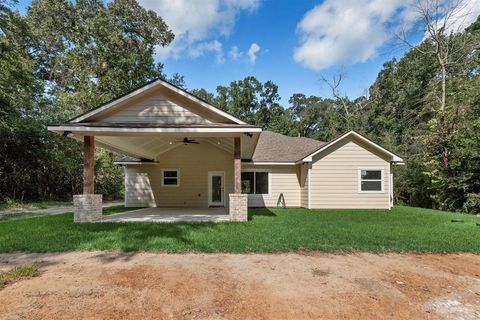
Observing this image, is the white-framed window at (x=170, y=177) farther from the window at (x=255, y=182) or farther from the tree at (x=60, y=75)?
the tree at (x=60, y=75)

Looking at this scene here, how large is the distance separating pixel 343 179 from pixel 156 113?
920 centimetres

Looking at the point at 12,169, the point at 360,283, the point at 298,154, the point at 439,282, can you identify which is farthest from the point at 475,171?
the point at 12,169

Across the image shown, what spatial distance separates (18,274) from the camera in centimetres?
454

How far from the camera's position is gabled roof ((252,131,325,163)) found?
604 inches

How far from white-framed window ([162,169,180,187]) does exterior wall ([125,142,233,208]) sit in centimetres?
16

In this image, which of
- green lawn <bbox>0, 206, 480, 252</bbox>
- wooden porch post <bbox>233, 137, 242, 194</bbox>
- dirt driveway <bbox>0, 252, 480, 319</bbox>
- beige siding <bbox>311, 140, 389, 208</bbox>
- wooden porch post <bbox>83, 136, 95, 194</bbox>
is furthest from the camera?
beige siding <bbox>311, 140, 389, 208</bbox>

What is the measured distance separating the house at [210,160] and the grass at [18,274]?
458 centimetres

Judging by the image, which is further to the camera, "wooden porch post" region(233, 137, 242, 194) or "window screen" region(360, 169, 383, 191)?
"window screen" region(360, 169, 383, 191)

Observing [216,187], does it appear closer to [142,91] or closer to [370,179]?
[142,91]

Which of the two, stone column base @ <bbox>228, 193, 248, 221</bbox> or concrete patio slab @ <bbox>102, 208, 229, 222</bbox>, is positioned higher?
stone column base @ <bbox>228, 193, 248, 221</bbox>

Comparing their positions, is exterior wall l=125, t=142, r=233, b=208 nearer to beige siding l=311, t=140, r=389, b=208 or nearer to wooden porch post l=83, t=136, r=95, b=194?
beige siding l=311, t=140, r=389, b=208

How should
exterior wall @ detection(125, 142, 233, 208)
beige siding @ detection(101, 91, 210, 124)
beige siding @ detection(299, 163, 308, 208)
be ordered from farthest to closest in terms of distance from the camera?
exterior wall @ detection(125, 142, 233, 208) < beige siding @ detection(299, 163, 308, 208) < beige siding @ detection(101, 91, 210, 124)

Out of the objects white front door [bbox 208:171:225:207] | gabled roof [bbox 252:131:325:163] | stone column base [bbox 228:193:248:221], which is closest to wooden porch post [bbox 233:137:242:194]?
stone column base [bbox 228:193:248:221]

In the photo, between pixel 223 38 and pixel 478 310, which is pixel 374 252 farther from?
pixel 223 38
